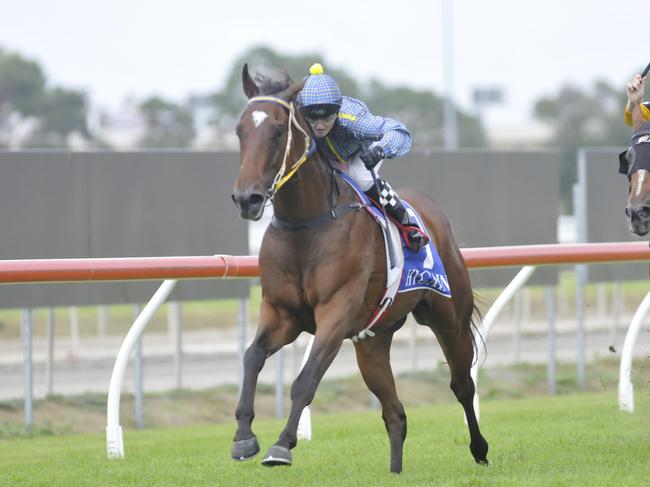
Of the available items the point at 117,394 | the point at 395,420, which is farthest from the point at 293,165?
the point at 117,394

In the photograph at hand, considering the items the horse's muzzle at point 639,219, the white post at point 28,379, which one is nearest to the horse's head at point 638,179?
the horse's muzzle at point 639,219

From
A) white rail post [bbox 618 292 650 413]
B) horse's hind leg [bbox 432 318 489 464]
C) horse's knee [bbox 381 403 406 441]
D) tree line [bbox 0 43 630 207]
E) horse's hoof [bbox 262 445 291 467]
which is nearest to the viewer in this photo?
horse's hoof [bbox 262 445 291 467]

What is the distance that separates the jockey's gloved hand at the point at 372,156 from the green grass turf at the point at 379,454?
142cm

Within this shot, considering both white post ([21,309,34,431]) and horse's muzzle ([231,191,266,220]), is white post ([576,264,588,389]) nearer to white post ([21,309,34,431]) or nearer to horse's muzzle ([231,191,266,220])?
white post ([21,309,34,431])

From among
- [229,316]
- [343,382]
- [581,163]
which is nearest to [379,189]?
[343,382]

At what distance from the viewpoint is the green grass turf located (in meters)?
5.43

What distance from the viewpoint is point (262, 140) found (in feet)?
15.6

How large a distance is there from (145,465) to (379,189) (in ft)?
5.91

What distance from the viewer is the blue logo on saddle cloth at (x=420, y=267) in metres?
5.48

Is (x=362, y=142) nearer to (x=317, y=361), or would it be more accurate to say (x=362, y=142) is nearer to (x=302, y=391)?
(x=317, y=361)

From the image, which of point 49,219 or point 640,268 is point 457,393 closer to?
point 49,219

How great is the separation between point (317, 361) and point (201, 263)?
1.65 m

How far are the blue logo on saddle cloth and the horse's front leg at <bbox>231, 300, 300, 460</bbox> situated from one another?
0.69 meters

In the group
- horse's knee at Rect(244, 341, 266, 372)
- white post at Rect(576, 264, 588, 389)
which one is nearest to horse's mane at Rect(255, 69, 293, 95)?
horse's knee at Rect(244, 341, 266, 372)
